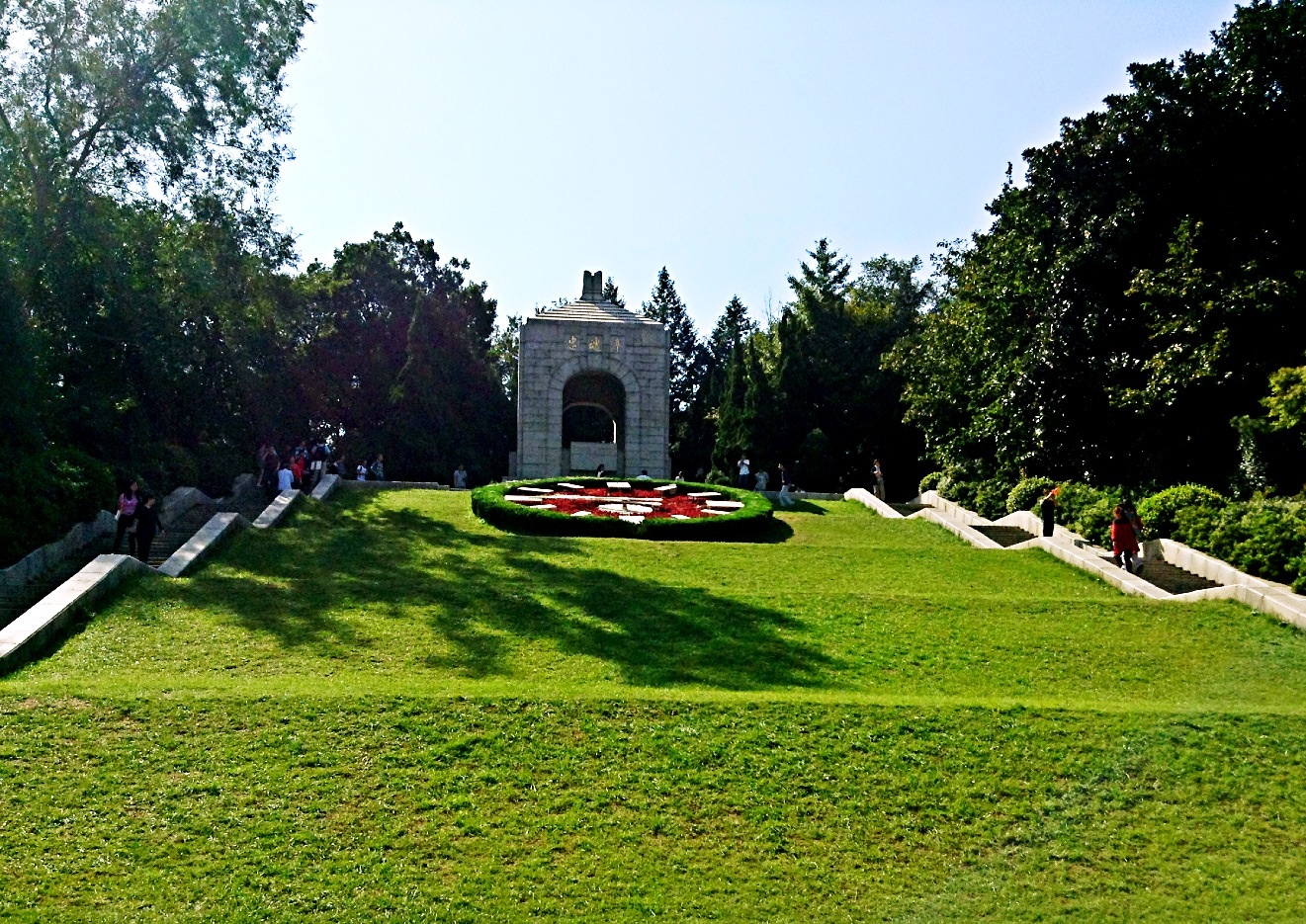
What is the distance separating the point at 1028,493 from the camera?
84.7ft

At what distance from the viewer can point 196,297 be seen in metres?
25.2

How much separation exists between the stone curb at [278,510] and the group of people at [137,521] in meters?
2.25

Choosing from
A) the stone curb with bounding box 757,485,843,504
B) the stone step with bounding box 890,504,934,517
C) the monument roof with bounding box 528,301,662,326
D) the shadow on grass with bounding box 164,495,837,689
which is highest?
the monument roof with bounding box 528,301,662,326

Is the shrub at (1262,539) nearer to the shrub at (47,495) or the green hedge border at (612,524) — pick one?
the green hedge border at (612,524)

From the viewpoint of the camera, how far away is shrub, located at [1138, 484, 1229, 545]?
2028cm

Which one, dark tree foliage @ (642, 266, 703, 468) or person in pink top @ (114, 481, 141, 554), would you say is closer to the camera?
person in pink top @ (114, 481, 141, 554)

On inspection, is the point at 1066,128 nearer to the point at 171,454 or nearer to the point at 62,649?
the point at 171,454

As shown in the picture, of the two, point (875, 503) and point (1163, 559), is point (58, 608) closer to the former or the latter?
point (1163, 559)

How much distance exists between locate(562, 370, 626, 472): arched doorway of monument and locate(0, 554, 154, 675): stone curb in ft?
61.8

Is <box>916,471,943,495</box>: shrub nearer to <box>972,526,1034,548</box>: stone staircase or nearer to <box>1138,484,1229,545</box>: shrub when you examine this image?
<box>972,526,1034,548</box>: stone staircase

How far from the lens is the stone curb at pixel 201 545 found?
16.0 metres

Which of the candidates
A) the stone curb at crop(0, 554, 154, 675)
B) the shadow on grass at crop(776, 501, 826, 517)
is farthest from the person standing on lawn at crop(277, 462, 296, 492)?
the shadow on grass at crop(776, 501, 826, 517)

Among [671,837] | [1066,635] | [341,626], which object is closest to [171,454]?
[341,626]

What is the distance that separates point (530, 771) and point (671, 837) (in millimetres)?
1238
